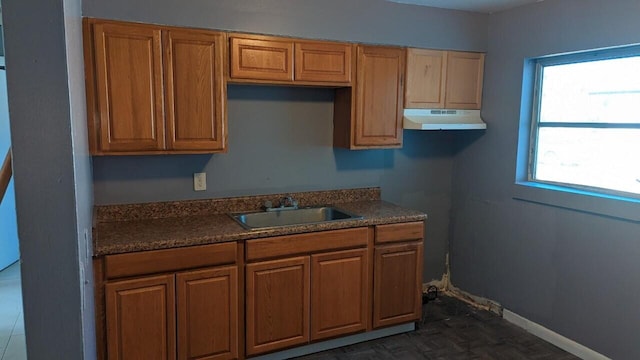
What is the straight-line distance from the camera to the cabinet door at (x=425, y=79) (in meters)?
3.27

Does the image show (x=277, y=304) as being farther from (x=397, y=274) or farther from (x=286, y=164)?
(x=286, y=164)

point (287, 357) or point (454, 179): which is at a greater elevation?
point (454, 179)

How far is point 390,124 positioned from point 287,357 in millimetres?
1737

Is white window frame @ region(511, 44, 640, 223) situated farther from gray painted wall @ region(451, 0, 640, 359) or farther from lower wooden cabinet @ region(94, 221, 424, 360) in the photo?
lower wooden cabinet @ region(94, 221, 424, 360)

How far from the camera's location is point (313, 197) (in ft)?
11.0

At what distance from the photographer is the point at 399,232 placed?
9.99ft

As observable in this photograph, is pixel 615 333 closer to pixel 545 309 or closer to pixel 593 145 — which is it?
pixel 545 309

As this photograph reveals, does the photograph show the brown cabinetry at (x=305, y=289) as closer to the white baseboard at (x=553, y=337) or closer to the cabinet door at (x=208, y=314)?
the cabinet door at (x=208, y=314)

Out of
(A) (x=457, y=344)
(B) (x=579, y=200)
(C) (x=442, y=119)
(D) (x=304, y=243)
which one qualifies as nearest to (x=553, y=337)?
(A) (x=457, y=344)

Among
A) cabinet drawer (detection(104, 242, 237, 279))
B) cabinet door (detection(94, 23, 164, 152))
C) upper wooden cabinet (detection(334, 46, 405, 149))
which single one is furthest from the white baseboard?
cabinet door (detection(94, 23, 164, 152))

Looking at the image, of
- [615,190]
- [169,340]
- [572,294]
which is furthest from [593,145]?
[169,340]

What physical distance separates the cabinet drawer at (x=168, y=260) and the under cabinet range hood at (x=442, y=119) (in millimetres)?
1566

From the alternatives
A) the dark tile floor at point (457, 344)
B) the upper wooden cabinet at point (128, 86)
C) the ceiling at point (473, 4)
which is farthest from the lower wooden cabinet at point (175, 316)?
the ceiling at point (473, 4)

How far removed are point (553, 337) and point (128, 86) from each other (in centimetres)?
314
